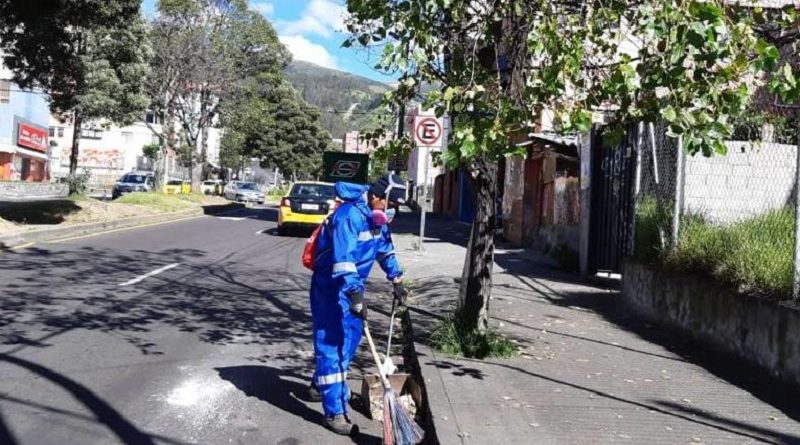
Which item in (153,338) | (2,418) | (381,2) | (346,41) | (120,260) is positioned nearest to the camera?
(2,418)

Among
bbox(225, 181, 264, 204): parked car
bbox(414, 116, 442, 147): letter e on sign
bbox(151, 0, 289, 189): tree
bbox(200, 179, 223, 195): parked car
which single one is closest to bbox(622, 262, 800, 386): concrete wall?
bbox(414, 116, 442, 147): letter e on sign

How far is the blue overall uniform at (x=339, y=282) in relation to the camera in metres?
5.07

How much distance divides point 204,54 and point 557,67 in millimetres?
31859

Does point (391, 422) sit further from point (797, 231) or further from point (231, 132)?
point (231, 132)

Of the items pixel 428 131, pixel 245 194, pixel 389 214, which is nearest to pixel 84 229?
pixel 428 131

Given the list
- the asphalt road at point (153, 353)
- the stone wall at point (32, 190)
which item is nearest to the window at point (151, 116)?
the stone wall at point (32, 190)

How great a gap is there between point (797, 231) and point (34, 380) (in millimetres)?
5948

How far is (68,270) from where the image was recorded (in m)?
11.5

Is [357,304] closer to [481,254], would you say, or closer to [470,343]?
[470,343]

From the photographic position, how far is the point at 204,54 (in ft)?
113

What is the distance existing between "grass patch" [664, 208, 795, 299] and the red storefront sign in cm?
5757

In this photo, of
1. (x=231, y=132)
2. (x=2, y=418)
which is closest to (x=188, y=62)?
(x=231, y=132)

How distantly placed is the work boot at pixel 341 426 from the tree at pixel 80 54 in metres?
13.4

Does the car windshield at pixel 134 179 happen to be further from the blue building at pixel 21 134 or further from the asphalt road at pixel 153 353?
the asphalt road at pixel 153 353
